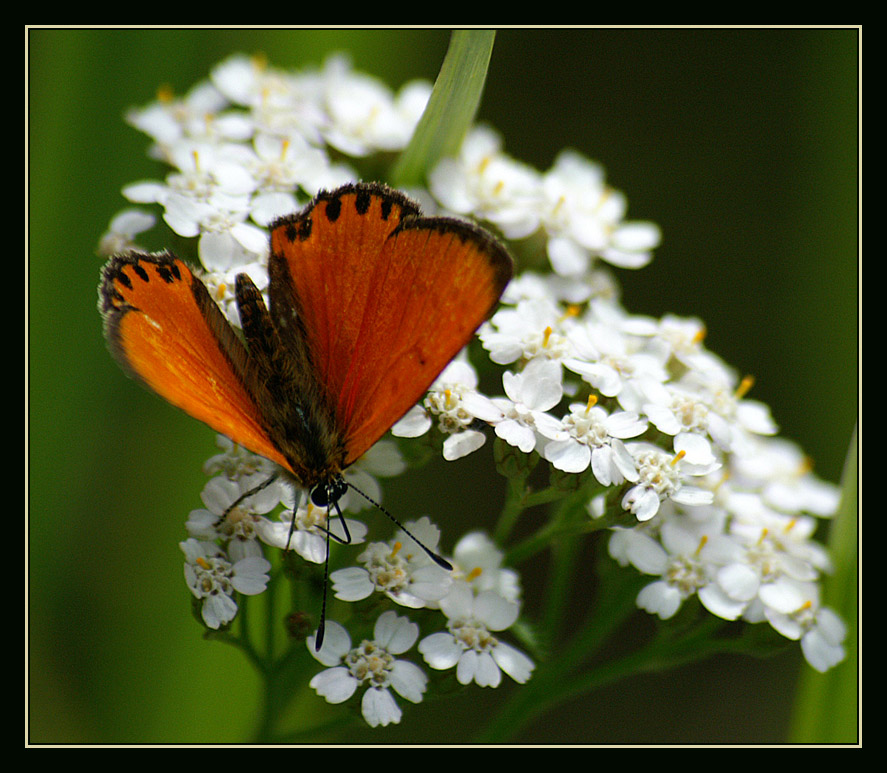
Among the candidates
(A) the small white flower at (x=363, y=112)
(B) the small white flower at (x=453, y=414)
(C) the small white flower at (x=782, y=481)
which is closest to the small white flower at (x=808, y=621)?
(C) the small white flower at (x=782, y=481)

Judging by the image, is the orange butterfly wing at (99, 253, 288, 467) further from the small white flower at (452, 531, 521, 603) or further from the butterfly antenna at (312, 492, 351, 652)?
the small white flower at (452, 531, 521, 603)

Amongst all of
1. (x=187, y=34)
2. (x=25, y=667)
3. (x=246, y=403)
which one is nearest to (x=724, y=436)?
(x=246, y=403)

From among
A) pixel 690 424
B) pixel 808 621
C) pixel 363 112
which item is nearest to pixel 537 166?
pixel 363 112

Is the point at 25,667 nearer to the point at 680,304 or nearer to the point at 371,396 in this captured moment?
the point at 371,396

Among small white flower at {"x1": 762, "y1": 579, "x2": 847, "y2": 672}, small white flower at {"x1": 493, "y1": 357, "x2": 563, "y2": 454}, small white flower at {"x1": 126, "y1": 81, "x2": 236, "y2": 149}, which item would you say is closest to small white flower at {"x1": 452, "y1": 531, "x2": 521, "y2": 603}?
small white flower at {"x1": 493, "y1": 357, "x2": 563, "y2": 454}

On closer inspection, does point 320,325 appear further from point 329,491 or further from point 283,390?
point 329,491

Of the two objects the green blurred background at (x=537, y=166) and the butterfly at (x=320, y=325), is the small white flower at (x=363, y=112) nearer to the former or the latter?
the green blurred background at (x=537, y=166)
